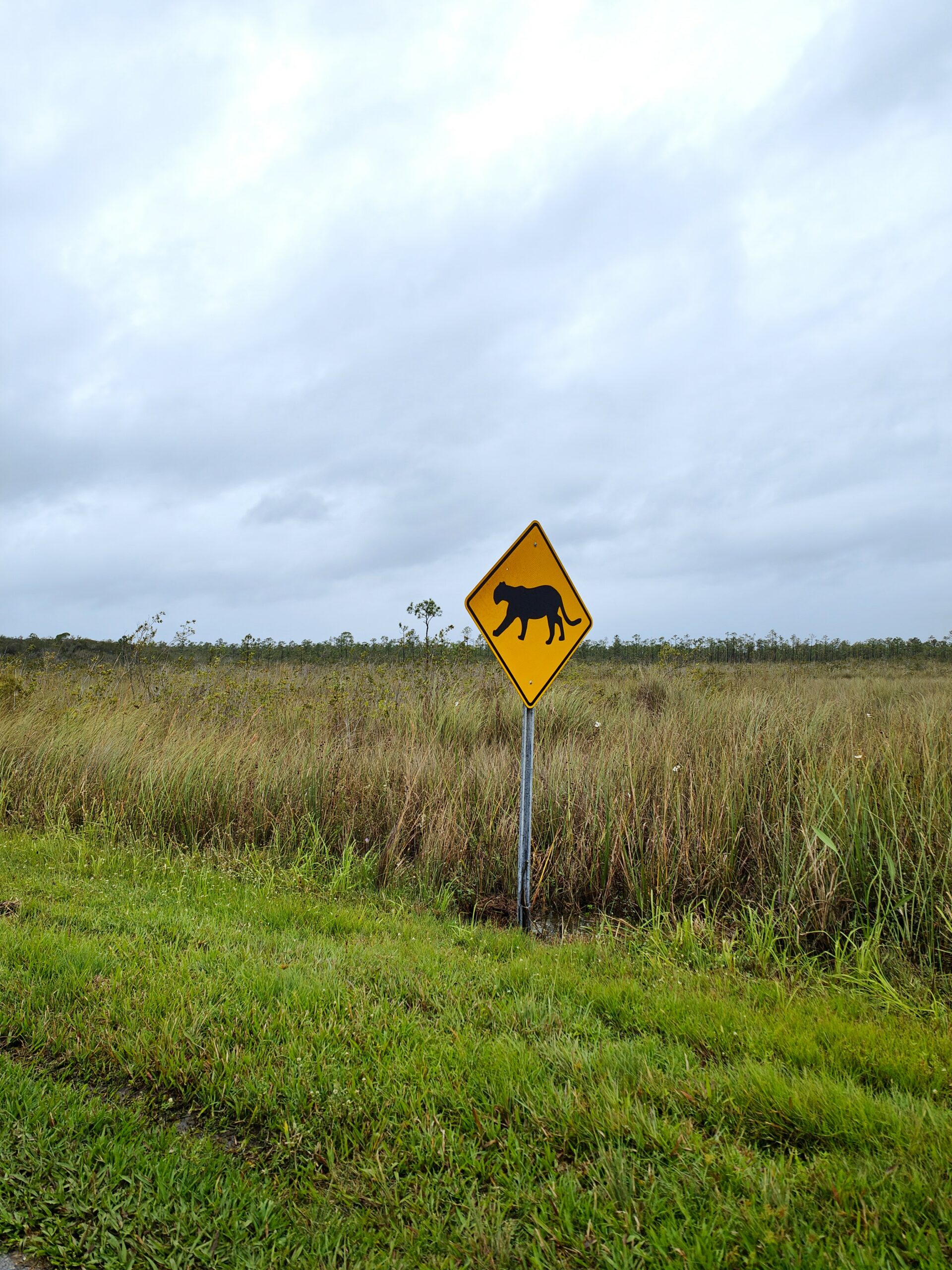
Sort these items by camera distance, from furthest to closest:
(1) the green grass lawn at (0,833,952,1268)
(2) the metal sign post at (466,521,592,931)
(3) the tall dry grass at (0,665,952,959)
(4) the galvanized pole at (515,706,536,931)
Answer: (2) the metal sign post at (466,521,592,931), (4) the galvanized pole at (515,706,536,931), (3) the tall dry grass at (0,665,952,959), (1) the green grass lawn at (0,833,952,1268)

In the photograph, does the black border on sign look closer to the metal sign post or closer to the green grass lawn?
the metal sign post

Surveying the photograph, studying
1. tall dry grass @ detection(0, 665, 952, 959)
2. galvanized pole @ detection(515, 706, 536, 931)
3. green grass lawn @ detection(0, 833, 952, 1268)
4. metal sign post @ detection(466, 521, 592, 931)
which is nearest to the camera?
green grass lawn @ detection(0, 833, 952, 1268)

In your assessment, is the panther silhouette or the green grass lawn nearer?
the green grass lawn

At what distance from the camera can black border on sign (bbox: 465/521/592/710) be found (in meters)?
5.52

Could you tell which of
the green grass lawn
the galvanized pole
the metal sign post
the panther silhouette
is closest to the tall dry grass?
the galvanized pole

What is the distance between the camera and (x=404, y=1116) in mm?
2648

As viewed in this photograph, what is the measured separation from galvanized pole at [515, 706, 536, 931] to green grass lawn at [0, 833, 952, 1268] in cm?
113

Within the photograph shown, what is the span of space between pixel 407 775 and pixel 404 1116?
4791 mm

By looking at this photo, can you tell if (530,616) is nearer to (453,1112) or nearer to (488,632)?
(488,632)

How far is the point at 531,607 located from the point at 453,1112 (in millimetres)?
3660

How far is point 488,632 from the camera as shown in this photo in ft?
18.1

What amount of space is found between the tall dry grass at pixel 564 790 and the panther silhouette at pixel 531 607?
168cm

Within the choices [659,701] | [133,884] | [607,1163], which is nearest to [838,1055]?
[607,1163]

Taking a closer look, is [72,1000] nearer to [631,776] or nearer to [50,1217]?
[50,1217]
